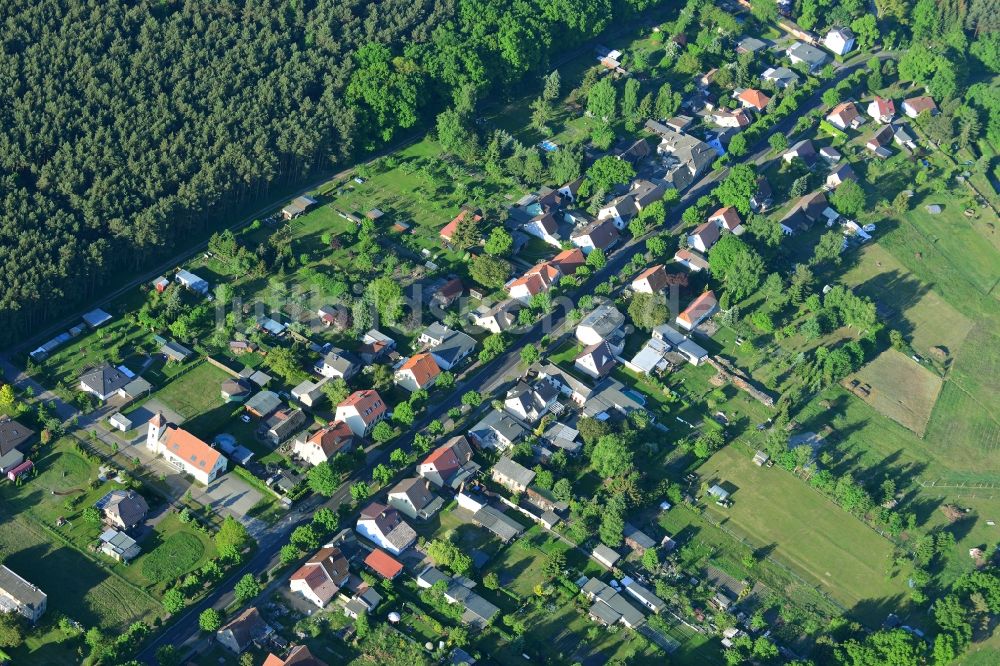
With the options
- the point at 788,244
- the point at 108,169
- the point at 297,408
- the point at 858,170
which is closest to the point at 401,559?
the point at 297,408

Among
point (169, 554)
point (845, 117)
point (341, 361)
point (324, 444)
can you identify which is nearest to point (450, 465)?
point (324, 444)

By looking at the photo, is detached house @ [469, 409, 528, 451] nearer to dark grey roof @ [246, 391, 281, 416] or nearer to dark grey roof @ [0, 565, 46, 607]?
dark grey roof @ [246, 391, 281, 416]

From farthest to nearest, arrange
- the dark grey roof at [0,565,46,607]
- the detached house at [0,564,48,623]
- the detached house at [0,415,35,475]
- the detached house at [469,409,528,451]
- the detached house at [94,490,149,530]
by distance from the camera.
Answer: the detached house at [469,409,528,451] → the detached house at [0,415,35,475] → the detached house at [94,490,149,530] → the dark grey roof at [0,565,46,607] → the detached house at [0,564,48,623]

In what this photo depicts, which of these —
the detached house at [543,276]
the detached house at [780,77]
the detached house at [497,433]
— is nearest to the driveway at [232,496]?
the detached house at [497,433]

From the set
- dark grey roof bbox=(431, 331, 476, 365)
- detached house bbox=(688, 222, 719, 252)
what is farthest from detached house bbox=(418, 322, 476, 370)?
detached house bbox=(688, 222, 719, 252)

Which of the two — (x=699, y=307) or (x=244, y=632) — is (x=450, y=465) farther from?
(x=699, y=307)
